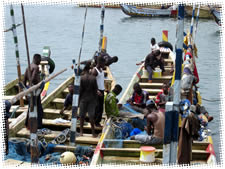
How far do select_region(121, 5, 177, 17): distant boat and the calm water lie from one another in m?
0.70

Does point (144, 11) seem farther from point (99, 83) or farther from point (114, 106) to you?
point (99, 83)

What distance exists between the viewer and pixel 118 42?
29.7 meters

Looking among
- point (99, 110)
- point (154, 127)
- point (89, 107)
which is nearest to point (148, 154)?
point (154, 127)

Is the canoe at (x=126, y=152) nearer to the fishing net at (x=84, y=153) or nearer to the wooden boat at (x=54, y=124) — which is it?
the fishing net at (x=84, y=153)

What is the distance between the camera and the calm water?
63.2 ft

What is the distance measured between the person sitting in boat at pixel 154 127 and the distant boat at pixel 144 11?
36282mm

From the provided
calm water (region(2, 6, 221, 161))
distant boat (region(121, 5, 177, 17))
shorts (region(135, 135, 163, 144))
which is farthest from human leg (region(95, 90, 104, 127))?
distant boat (region(121, 5, 177, 17))

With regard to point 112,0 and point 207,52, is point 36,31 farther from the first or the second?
point 112,0

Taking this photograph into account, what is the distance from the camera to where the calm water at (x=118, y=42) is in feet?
63.2

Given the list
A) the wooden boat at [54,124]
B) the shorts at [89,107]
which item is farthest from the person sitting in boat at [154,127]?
the wooden boat at [54,124]

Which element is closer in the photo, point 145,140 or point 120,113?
point 145,140

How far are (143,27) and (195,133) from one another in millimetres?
32671

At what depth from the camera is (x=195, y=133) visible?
5.77m

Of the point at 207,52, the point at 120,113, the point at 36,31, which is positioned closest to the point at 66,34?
the point at 36,31
